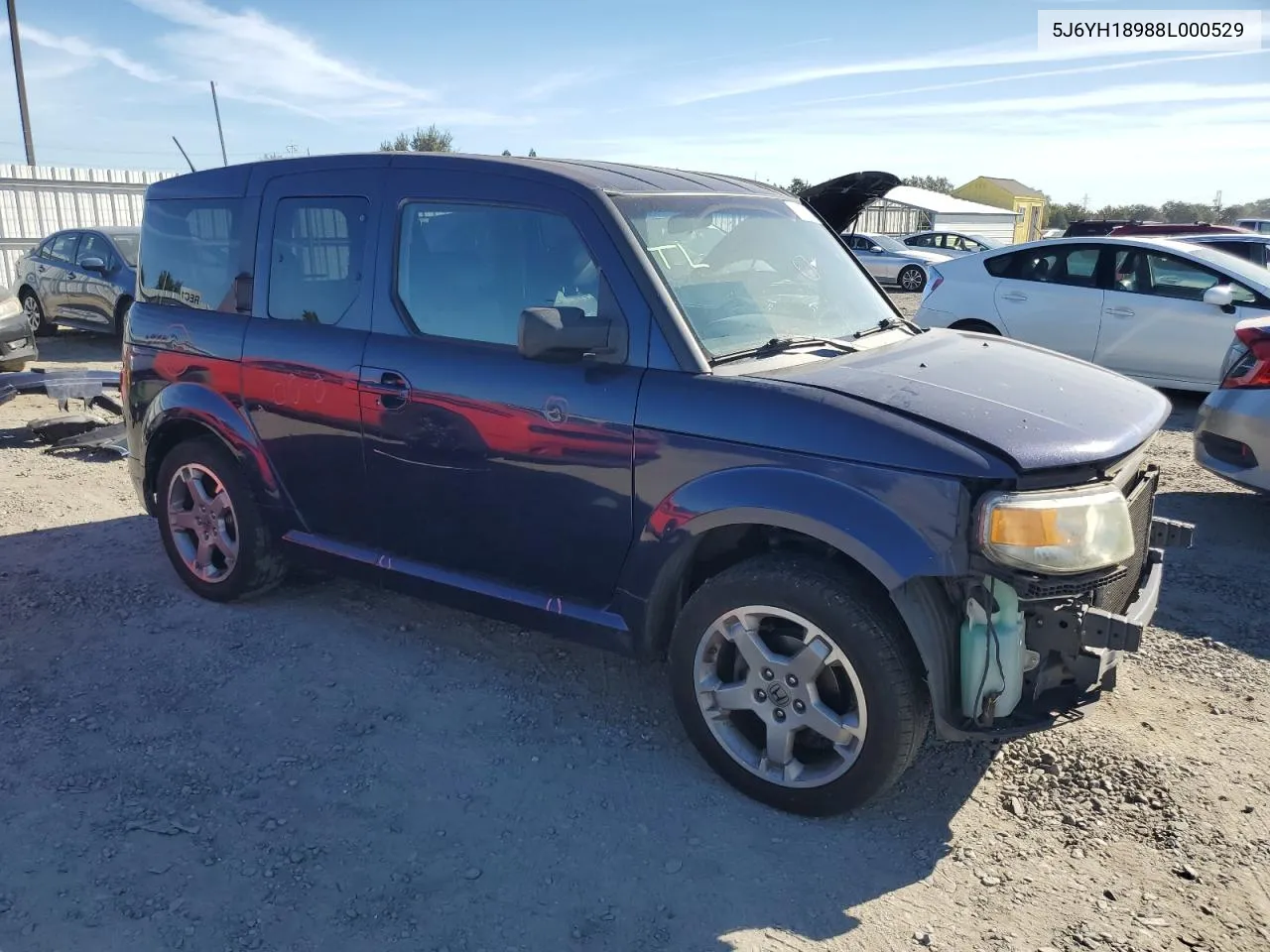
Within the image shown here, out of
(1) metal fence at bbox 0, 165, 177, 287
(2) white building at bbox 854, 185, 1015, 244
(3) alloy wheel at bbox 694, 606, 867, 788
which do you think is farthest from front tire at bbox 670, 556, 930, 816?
(2) white building at bbox 854, 185, 1015, 244

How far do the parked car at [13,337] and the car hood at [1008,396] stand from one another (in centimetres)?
962

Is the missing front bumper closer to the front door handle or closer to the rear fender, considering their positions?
the front door handle

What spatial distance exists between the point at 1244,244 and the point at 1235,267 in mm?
2956

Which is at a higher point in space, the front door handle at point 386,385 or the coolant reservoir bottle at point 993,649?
the front door handle at point 386,385

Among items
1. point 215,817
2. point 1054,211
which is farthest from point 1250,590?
point 1054,211

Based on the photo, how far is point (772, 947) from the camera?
261 cm

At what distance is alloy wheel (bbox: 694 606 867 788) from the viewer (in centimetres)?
302

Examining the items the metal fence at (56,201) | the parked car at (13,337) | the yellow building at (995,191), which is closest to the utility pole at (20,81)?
the metal fence at (56,201)

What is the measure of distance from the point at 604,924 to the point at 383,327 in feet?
7.91

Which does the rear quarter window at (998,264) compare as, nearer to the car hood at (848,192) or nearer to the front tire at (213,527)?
the car hood at (848,192)

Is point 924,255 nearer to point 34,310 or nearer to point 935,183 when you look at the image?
point 34,310

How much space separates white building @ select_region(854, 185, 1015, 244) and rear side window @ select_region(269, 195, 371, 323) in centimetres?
3705

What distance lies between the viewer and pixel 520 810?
3.21 meters

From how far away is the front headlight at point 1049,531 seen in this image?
2691 mm
